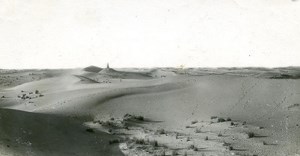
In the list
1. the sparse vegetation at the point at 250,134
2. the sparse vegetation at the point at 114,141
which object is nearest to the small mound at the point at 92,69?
the sparse vegetation at the point at 114,141

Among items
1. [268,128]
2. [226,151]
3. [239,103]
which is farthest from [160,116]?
[226,151]

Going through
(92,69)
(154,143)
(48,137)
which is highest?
(92,69)

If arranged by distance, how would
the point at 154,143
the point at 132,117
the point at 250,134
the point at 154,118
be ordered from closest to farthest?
the point at 154,143, the point at 250,134, the point at 132,117, the point at 154,118

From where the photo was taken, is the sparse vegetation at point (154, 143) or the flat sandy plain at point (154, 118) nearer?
the flat sandy plain at point (154, 118)

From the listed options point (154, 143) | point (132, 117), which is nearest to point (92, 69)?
point (132, 117)

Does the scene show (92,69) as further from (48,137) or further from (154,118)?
(48,137)

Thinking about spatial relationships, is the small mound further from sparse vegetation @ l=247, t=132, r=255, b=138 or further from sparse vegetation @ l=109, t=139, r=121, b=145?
sparse vegetation @ l=247, t=132, r=255, b=138

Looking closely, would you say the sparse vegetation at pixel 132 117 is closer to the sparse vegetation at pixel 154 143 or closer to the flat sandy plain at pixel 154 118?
the flat sandy plain at pixel 154 118

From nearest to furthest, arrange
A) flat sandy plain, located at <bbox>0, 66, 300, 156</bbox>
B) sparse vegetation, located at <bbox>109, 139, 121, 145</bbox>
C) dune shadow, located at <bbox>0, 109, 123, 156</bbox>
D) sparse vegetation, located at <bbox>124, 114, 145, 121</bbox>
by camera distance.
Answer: dune shadow, located at <bbox>0, 109, 123, 156</bbox>
flat sandy plain, located at <bbox>0, 66, 300, 156</bbox>
sparse vegetation, located at <bbox>109, 139, 121, 145</bbox>
sparse vegetation, located at <bbox>124, 114, 145, 121</bbox>

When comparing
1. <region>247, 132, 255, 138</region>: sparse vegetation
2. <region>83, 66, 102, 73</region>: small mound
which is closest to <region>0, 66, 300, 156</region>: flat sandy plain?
<region>247, 132, 255, 138</region>: sparse vegetation
